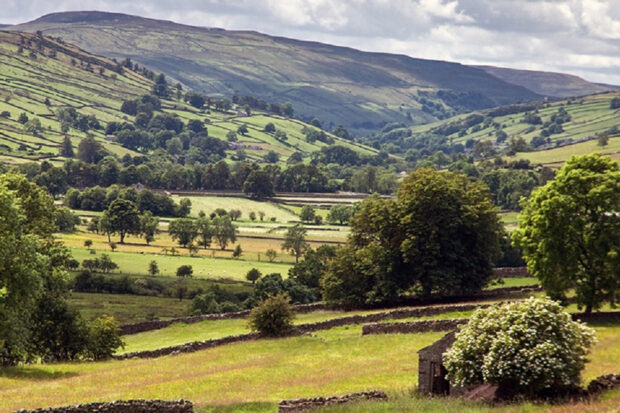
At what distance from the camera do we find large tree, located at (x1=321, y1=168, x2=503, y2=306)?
76.7 metres

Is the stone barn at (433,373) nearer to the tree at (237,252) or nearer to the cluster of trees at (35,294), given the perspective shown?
the cluster of trees at (35,294)

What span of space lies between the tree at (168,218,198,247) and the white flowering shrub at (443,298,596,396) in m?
129

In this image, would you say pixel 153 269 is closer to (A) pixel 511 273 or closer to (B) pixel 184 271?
(B) pixel 184 271

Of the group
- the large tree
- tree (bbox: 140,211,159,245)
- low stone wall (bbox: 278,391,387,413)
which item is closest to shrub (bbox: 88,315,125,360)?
the large tree

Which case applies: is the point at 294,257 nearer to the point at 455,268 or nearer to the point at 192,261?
the point at 192,261

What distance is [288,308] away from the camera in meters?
62.7

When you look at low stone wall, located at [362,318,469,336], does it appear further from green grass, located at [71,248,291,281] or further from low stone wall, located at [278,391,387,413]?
green grass, located at [71,248,291,281]

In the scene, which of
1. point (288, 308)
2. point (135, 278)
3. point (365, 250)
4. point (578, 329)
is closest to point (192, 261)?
point (135, 278)

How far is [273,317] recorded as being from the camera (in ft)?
204

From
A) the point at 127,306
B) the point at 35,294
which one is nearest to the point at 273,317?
the point at 35,294

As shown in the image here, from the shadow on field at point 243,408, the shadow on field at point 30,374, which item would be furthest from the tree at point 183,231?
the shadow on field at point 243,408

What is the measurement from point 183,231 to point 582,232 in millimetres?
112653

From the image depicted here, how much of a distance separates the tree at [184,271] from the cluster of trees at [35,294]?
191 ft

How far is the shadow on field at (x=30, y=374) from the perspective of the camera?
46656mm
